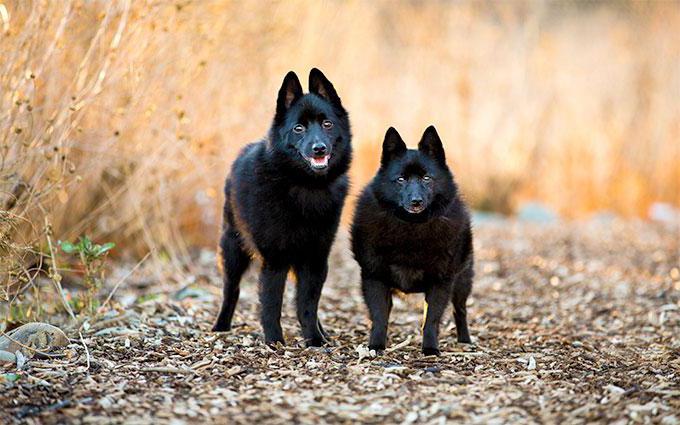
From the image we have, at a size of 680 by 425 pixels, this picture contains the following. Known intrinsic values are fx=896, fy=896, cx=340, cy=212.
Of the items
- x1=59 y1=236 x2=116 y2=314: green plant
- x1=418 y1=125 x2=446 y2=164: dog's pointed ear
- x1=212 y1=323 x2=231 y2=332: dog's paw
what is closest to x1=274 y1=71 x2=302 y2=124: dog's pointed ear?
x1=418 y1=125 x2=446 y2=164: dog's pointed ear

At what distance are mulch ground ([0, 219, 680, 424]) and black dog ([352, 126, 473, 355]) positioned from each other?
0.84ft

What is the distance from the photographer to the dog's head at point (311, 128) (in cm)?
441

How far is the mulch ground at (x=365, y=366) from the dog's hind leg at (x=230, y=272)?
0.15 metres

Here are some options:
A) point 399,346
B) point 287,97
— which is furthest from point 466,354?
point 287,97

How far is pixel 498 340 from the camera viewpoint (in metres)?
4.95

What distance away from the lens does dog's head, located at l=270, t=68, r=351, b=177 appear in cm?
441

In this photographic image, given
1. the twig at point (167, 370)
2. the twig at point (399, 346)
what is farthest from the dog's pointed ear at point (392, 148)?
the twig at point (167, 370)

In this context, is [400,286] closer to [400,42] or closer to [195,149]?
[195,149]

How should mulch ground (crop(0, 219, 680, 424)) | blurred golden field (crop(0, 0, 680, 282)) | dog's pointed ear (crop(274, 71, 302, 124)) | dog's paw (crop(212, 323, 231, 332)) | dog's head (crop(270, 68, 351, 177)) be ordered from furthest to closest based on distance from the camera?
blurred golden field (crop(0, 0, 680, 282))
dog's paw (crop(212, 323, 231, 332))
dog's pointed ear (crop(274, 71, 302, 124))
dog's head (crop(270, 68, 351, 177))
mulch ground (crop(0, 219, 680, 424))

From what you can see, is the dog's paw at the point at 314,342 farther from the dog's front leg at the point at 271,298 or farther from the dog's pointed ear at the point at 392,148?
the dog's pointed ear at the point at 392,148

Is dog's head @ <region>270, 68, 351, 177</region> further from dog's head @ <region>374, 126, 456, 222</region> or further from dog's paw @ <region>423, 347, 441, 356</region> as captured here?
dog's paw @ <region>423, 347, 441, 356</region>

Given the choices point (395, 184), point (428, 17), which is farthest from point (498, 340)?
point (428, 17)

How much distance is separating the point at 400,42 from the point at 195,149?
19.6ft

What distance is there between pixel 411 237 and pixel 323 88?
2.94ft
